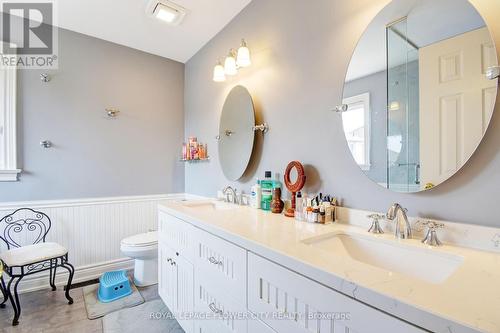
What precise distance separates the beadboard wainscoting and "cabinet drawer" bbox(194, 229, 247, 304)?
1.66 meters

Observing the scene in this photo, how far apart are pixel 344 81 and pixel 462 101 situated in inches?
19.5

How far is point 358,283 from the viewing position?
58cm

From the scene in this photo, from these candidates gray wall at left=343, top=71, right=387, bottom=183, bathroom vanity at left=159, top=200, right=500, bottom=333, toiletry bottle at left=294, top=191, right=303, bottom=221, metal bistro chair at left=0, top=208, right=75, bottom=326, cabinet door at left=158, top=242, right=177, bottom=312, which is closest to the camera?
bathroom vanity at left=159, top=200, right=500, bottom=333

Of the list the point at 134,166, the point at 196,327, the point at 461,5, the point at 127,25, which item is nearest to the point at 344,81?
the point at 461,5

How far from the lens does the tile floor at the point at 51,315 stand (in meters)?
1.65

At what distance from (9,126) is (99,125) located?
2.18 ft

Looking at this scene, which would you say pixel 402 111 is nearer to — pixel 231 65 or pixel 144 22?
pixel 231 65

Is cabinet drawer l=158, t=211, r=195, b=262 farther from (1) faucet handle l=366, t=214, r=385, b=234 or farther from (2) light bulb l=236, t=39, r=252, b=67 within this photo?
(2) light bulb l=236, t=39, r=252, b=67

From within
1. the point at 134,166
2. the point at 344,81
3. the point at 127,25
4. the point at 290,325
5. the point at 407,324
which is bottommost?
the point at 290,325

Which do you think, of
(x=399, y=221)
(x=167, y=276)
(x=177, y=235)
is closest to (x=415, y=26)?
(x=399, y=221)

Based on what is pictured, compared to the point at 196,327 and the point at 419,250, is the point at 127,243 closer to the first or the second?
the point at 196,327

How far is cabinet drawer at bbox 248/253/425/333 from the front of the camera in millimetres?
560

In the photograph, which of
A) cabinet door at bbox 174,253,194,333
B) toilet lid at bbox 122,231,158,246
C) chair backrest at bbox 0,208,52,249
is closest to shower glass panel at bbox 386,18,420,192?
cabinet door at bbox 174,253,194,333

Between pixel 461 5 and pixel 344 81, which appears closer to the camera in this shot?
A: pixel 461 5
